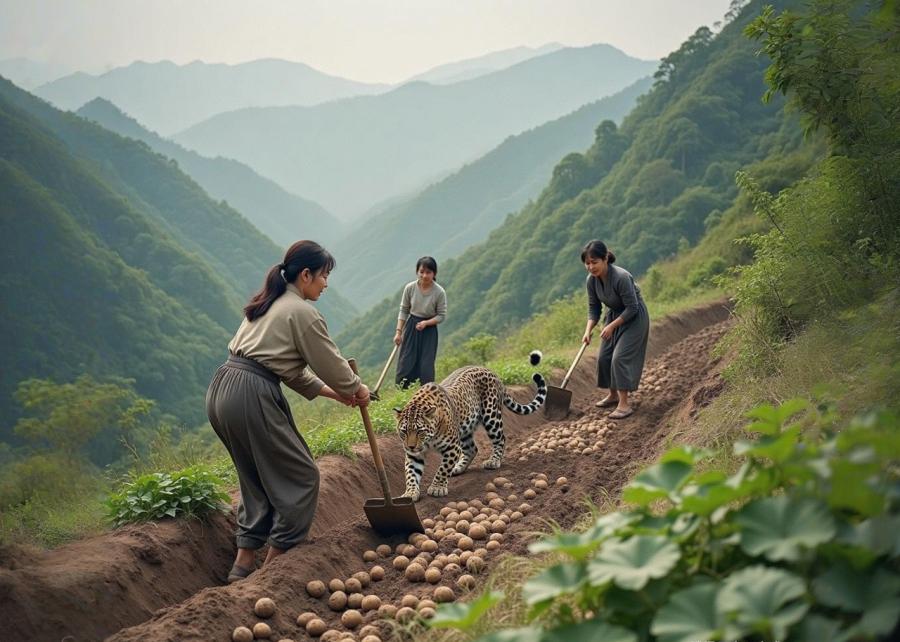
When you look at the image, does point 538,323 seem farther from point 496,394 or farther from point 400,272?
point 400,272

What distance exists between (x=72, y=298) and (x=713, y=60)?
36.3 m

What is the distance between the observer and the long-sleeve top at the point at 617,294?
8.76 meters

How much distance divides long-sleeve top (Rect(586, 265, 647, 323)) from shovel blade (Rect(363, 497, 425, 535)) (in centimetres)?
392

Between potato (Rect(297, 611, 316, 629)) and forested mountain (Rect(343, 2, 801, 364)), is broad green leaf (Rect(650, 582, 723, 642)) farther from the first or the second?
forested mountain (Rect(343, 2, 801, 364))

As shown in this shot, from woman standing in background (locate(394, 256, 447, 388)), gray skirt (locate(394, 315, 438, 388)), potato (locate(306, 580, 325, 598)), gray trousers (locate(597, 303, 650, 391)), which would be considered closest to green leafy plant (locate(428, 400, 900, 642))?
potato (locate(306, 580, 325, 598))

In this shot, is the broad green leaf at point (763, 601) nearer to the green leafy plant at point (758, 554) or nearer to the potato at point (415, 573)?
the green leafy plant at point (758, 554)

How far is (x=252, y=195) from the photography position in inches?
5118

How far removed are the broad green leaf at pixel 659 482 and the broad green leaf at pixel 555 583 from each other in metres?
0.35

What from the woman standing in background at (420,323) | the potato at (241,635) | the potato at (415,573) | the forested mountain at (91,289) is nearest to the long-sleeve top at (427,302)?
the woman standing in background at (420,323)

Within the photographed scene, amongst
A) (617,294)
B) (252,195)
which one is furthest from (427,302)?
(252,195)

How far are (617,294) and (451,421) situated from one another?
2888mm

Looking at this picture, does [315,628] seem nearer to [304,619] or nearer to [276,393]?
[304,619]

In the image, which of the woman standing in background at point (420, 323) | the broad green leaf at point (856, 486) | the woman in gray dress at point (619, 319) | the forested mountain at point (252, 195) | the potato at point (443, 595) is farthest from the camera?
the forested mountain at point (252, 195)

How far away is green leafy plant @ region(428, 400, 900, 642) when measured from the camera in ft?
7.24
